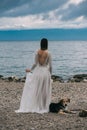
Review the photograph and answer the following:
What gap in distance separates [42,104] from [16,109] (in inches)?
57.8

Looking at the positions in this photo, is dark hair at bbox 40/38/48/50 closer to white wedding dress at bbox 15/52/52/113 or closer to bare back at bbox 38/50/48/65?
bare back at bbox 38/50/48/65

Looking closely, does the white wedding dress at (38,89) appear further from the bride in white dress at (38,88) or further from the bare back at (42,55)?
the bare back at (42,55)

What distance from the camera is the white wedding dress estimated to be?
1689 centimetres

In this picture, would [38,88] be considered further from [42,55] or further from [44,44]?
[44,44]

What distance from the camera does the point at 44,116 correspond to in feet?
52.9

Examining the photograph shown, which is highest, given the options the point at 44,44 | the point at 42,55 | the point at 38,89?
the point at 44,44

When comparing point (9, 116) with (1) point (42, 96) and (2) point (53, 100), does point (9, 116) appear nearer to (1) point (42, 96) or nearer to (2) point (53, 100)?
(1) point (42, 96)

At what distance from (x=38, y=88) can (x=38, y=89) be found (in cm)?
4

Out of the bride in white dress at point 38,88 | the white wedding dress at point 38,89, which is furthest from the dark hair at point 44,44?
the white wedding dress at point 38,89

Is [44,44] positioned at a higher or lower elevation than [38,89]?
higher

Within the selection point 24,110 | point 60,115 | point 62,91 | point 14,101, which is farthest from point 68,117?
point 62,91

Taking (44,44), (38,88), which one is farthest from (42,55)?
(38,88)

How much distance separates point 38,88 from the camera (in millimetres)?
16984

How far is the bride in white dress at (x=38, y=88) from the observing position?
16.8 meters
